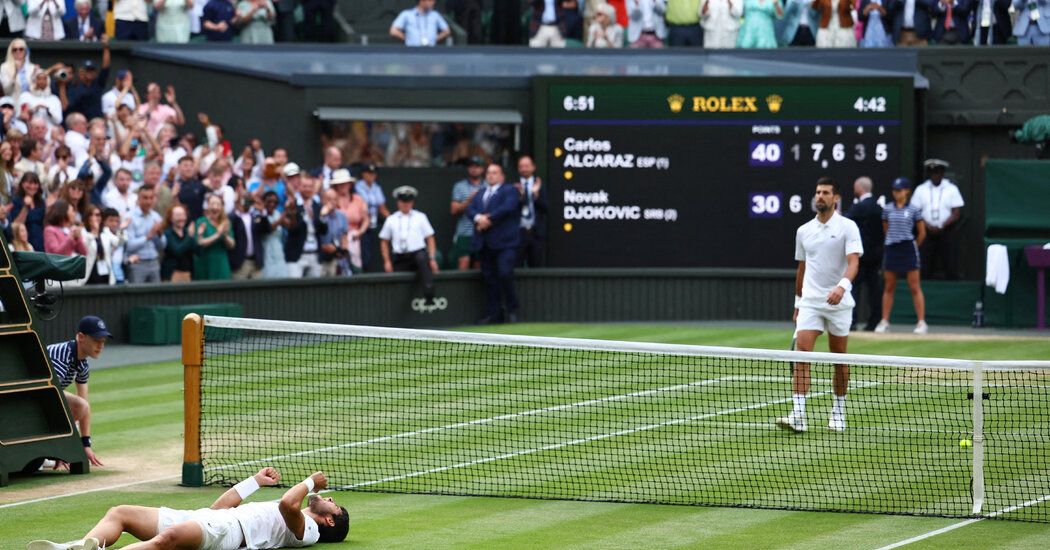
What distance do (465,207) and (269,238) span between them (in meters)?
3.71

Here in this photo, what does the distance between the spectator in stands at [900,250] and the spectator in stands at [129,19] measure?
11973 millimetres

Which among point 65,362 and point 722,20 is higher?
point 722,20

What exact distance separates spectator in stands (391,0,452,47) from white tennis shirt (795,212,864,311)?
48.5ft

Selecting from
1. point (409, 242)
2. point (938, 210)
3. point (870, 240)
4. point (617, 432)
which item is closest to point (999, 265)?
point (938, 210)

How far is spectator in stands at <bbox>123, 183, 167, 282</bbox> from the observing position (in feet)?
71.1

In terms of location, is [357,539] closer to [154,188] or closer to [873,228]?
[154,188]

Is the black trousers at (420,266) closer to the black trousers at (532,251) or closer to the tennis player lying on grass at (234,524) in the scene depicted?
the black trousers at (532,251)

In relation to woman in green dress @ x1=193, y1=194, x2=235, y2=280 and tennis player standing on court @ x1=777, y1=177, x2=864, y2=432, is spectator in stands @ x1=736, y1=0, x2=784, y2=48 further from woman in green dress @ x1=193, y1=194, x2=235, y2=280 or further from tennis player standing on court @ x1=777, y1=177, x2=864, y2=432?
tennis player standing on court @ x1=777, y1=177, x2=864, y2=432

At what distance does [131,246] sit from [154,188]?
81cm

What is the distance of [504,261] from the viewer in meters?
25.0

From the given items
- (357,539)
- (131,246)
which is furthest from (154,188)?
(357,539)

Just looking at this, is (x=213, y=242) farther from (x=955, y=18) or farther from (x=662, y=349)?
(x=955, y=18)

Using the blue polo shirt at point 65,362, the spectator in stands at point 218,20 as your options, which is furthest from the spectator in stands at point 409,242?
the blue polo shirt at point 65,362

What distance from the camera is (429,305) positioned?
2477 centimetres
